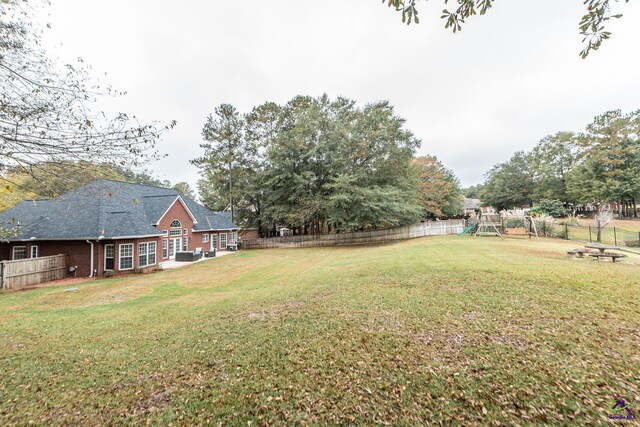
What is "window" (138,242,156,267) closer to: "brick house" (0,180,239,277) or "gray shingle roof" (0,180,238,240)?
"brick house" (0,180,239,277)

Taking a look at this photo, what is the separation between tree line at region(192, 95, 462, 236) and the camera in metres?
24.0

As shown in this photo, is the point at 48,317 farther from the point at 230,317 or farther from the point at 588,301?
the point at 588,301

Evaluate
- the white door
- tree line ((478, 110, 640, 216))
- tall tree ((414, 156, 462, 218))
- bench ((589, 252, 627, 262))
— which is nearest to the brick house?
the white door

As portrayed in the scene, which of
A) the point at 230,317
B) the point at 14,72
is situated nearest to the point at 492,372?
the point at 230,317

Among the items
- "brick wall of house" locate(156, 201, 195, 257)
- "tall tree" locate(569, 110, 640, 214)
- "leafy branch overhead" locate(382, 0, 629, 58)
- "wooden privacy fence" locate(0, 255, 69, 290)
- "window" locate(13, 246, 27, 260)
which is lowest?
"wooden privacy fence" locate(0, 255, 69, 290)

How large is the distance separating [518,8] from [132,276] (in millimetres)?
19548

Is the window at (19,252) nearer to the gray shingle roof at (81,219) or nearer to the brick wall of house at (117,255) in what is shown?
the gray shingle roof at (81,219)

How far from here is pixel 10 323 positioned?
6504mm

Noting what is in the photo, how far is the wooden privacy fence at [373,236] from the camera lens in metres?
26.5

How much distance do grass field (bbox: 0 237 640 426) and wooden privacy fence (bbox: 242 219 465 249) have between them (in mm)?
19945

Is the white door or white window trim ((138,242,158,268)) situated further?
the white door

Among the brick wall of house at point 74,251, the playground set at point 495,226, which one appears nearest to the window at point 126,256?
the brick wall of house at point 74,251

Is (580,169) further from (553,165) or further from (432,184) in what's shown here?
(432,184)

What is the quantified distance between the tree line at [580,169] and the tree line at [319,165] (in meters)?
19.1
